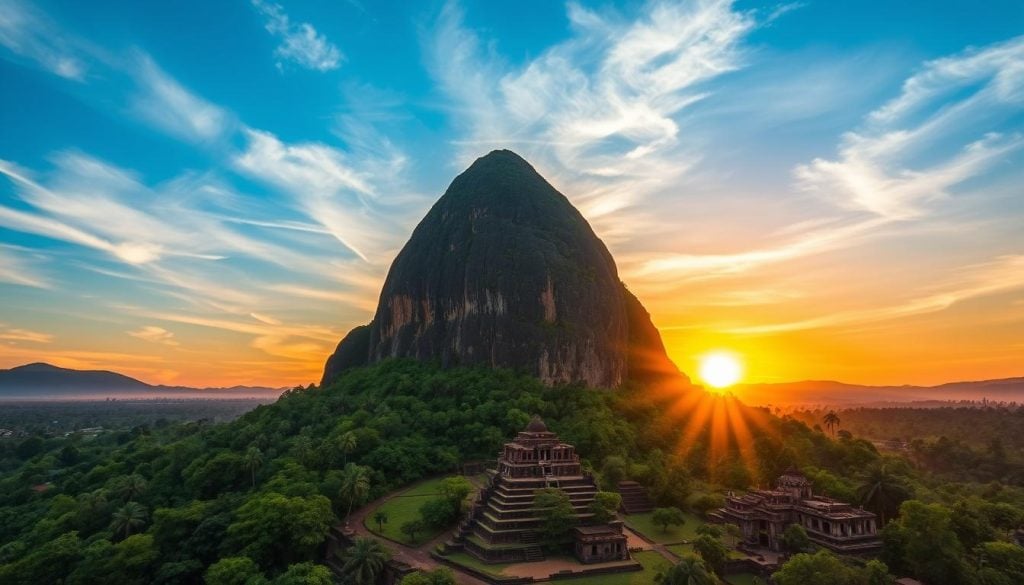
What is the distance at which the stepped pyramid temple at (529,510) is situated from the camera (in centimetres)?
3109

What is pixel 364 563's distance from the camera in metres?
28.5

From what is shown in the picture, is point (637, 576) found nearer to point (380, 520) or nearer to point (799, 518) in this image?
point (799, 518)

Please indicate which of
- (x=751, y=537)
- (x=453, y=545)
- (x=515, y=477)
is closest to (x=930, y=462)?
(x=751, y=537)

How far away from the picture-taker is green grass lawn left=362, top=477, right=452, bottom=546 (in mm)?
34344

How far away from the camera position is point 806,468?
4534cm

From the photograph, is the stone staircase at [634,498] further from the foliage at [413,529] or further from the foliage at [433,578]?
the foliage at [433,578]

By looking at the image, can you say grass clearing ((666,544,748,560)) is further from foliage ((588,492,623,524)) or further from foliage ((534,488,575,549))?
foliage ((534,488,575,549))

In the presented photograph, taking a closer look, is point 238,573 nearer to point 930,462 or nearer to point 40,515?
point 40,515

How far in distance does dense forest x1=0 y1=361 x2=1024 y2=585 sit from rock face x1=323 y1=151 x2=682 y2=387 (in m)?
4.85

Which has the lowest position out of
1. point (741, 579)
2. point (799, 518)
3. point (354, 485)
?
point (741, 579)

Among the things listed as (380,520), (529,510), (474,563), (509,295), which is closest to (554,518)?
(529,510)

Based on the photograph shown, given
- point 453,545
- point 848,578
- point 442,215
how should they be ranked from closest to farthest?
point 848,578 < point 453,545 < point 442,215

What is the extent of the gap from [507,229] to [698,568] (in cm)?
5529

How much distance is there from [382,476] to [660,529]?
20163mm
